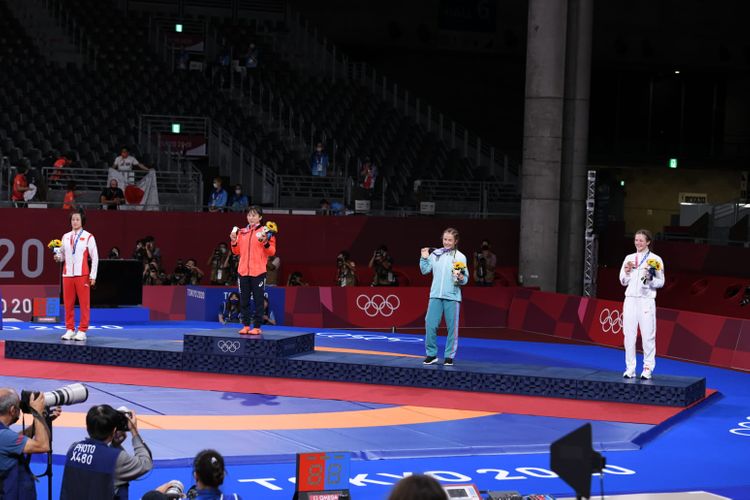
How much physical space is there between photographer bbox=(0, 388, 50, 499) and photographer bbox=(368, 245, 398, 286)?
63.3 ft

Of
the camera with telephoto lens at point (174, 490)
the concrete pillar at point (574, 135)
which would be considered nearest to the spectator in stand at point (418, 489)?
the camera with telephoto lens at point (174, 490)

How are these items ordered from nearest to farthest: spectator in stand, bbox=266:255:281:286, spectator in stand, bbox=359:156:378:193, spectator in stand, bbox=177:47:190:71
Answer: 1. spectator in stand, bbox=266:255:281:286
2. spectator in stand, bbox=359:156:378:193
3. spectator in stand, bbox=177:47:190:71

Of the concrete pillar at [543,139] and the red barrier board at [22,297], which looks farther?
the concrete pillar at [543,139]

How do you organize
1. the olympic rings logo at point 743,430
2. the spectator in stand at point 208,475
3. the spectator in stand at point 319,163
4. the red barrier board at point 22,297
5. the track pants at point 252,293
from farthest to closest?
the spectator in stand at point 319,163 → the red barrier board at point 22,297 → the track pants at point 252,293 → the olympic rings logo at point 743,430 → the spectator in stand at point 208,475

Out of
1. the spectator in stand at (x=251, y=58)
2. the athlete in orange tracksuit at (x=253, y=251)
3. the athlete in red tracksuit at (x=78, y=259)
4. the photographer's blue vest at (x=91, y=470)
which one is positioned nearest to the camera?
the photographer's blue vest at (x=91, y=470)

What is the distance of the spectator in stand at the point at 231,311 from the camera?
2425 cm

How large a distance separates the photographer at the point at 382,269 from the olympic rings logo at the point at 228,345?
9.87 meters

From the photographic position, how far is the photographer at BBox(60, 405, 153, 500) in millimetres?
7531

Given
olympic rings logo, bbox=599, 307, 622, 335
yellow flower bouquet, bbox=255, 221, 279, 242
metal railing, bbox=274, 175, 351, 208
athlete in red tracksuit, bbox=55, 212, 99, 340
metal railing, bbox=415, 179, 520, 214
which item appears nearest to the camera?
yellow flower bouquet, bbox=255, 221, 279, 242

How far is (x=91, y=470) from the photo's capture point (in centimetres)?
752

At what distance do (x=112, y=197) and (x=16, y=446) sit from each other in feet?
65.8

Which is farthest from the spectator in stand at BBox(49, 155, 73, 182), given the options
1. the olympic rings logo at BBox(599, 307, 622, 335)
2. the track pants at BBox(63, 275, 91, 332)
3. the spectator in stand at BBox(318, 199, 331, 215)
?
the olympic rings logo at BBox(599, 307, 622, 335)

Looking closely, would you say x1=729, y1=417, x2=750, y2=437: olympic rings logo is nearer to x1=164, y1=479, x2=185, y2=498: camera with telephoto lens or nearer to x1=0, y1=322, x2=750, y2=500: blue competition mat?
x1=0, y1=322, x2=750, y2=500: blue competition mat

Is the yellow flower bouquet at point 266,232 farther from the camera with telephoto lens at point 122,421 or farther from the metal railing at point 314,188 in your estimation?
the metal railing at point 314,188
